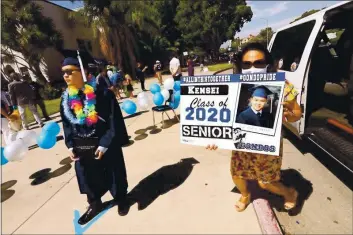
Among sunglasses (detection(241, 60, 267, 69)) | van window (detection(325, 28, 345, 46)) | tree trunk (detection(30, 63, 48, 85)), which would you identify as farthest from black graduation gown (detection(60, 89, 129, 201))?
tree trunk (detection(30, 63, 48, 85))

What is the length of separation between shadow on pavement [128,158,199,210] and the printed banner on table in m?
1.29

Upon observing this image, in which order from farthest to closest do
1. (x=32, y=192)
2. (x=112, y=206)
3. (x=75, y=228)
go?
(x=32, y=192) → (x=112, y=206) → (x=75, y=228)

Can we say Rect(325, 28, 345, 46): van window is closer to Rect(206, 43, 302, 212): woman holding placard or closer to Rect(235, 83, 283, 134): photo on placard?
Rect(206, 43, 302, 212): woman holding placard

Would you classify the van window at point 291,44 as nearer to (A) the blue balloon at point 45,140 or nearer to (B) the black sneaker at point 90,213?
(B) the black sneaker at point 90,213

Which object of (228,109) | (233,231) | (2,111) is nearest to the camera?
(228,109)

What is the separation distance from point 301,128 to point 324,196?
1042 millimetres

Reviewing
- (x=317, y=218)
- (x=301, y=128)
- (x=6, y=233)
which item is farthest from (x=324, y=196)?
(x=6, y=233)

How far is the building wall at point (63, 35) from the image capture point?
20.0 m

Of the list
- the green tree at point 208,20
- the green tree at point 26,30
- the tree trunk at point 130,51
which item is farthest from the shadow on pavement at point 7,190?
the green tree at point 208,20

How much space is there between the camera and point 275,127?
2168 mm

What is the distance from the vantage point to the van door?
3.54 m

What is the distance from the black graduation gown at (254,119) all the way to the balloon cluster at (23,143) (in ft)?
13.0

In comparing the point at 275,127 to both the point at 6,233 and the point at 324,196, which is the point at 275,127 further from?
the point at 6,233

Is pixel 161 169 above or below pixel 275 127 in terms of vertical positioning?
below
